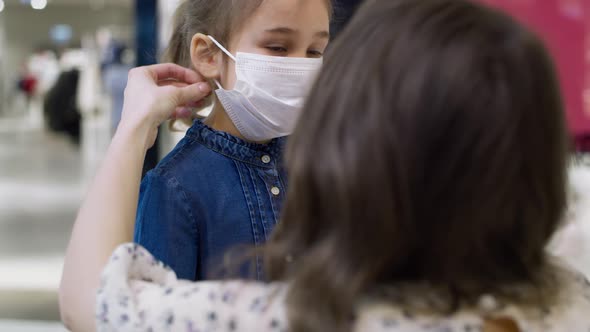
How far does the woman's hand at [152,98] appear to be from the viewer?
113 centimetres

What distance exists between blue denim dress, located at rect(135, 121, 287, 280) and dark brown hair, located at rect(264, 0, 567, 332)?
46 cm

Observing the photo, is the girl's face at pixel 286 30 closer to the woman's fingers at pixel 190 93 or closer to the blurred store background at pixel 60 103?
the woman's fingers at pixel 190 93

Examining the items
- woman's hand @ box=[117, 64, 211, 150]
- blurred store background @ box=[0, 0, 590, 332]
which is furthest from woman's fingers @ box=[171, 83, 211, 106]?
blurred store background @ box=[0, 0, 590, 332]

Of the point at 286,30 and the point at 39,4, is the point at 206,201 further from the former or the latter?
the point at 39,4

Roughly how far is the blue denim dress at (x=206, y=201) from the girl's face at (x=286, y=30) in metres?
0.17

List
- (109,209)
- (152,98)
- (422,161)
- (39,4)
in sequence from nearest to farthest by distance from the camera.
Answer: (422,161) < (109,209) < (152,98) < (39,4)

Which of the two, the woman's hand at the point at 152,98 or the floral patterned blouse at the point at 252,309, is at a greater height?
the woman's hand at the point at 152,98

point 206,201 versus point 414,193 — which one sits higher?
point 414,193

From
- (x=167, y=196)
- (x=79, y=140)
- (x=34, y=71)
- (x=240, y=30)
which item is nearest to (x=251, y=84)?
(x=240, y=30)

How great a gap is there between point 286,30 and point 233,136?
22 centimetres

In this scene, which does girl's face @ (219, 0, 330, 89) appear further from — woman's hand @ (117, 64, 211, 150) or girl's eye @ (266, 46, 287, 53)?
woman's hand @ (117, 64, 211, 150)

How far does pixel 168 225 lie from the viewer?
4.12 ft

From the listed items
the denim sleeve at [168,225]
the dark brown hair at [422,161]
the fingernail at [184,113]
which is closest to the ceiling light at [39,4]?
the fingernail at [184,113]

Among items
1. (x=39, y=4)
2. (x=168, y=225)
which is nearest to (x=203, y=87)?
(x=168, y=225)
